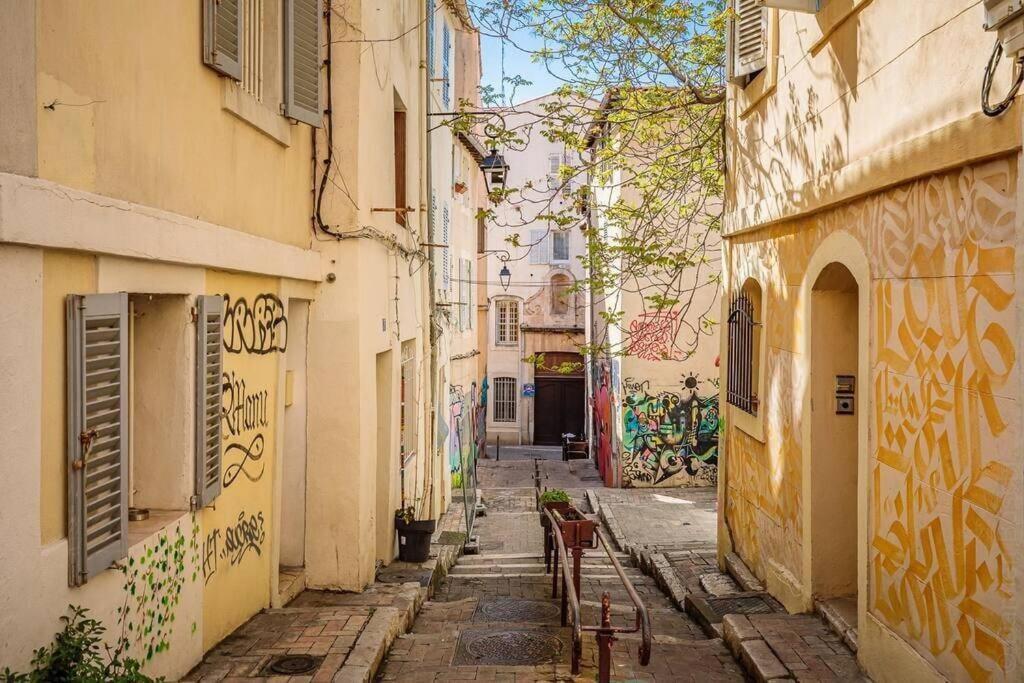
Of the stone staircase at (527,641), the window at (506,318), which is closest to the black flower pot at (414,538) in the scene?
the stone staircase at (527,641)

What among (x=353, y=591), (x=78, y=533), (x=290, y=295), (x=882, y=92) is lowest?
(x=353, y=591)

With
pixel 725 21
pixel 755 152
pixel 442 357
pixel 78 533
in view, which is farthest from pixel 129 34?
pixel 442 357

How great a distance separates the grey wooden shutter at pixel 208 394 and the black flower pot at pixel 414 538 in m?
4.51

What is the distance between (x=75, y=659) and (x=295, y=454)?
483cm

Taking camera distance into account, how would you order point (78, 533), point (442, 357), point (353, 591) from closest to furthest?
point (78, 533) < point (353, 591) < point (442, 357)

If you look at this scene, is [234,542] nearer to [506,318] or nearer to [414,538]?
[414,538]

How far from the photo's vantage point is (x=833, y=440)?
7.59m

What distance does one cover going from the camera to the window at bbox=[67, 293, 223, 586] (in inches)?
183

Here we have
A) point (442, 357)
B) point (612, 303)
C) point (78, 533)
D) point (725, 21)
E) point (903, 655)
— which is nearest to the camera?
point (78, 533)

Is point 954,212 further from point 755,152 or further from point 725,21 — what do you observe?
point 725,21

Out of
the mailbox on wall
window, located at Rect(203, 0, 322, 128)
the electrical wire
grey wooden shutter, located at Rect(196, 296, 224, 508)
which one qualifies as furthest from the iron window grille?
grey wooden shutter, located at Rect(196, 296, 224, 508)

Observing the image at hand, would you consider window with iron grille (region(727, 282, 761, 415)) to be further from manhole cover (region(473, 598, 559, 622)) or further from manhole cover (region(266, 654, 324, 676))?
manhole cover (region(266, 654, 324, 676))

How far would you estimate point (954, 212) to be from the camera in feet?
16.8

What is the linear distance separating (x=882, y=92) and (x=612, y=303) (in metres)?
16.9
